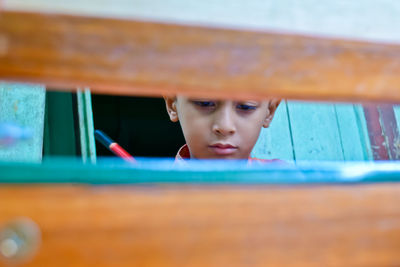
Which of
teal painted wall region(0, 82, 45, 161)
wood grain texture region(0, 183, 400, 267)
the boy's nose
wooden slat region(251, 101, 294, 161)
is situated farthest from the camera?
wooden slat region(251, 101, 294, 161)

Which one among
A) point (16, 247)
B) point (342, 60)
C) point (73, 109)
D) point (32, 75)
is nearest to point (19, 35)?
point (32, 75)

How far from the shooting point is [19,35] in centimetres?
34

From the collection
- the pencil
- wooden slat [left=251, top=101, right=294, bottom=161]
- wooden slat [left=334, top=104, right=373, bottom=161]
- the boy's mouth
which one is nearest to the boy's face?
the boy's mouth

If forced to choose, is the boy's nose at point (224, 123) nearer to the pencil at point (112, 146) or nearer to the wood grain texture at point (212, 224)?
the pencil at point (112, 146)

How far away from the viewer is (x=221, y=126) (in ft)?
3.68

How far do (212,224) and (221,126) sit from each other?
0.79 metres

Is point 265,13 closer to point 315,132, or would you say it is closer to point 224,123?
point 224,123

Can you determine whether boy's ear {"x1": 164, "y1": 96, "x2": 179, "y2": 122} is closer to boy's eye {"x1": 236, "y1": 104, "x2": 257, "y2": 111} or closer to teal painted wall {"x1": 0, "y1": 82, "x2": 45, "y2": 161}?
boy's eye {"x1": 236, "y1": 104, "x2": 257, "y2": 111}

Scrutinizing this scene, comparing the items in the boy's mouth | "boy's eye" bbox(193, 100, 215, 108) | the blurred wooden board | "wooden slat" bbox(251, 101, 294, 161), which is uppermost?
"wooden slat" bbox(251, 101, 294, 161)

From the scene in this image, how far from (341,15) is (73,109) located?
1.05 metres

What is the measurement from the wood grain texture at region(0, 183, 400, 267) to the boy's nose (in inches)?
29.2

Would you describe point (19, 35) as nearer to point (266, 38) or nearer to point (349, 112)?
point (266, 38)

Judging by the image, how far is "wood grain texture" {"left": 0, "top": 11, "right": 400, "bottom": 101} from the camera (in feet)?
1.12

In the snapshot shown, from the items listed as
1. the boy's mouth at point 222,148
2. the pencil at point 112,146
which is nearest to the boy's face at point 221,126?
the boy's mouth at point 222,148
